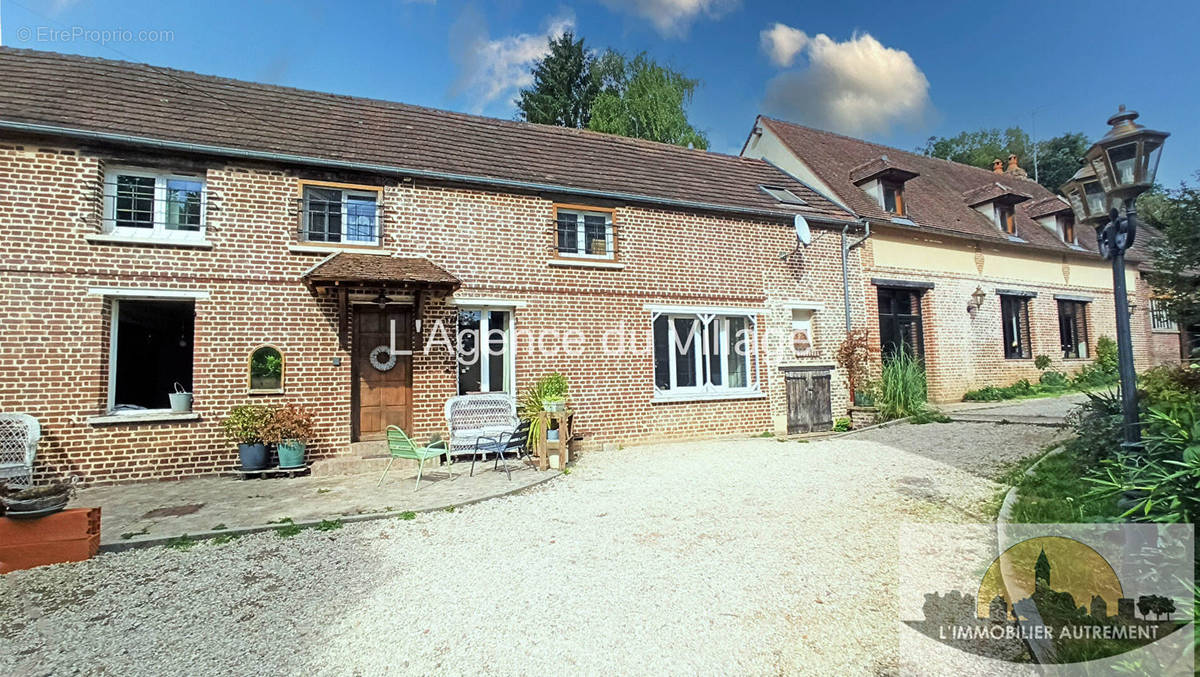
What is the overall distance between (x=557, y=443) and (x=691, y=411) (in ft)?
10.9

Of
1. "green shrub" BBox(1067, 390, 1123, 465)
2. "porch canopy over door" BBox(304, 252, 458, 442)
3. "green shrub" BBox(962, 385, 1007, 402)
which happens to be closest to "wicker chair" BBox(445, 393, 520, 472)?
"porch canopy over door" BBox(304, 252, 458, 442)

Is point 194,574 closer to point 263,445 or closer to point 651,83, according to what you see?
point 263,445

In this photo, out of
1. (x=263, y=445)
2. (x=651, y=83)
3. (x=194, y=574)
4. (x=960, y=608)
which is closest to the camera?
(x=960, y=608)

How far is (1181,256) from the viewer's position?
4.80 metres

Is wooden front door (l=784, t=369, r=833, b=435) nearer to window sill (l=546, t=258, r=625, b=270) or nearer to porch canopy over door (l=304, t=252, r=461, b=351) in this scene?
window sill (l=546, t=258, r=625, b=270)

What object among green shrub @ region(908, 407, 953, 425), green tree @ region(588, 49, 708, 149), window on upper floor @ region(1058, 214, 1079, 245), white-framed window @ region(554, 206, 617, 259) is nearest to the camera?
white-framed window @ region(554, 206, 617, 259)

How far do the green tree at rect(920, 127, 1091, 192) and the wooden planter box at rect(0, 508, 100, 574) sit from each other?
40634 millimetres

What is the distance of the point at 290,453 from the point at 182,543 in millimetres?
2669

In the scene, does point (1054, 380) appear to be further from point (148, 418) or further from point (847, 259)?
point (148, 418)

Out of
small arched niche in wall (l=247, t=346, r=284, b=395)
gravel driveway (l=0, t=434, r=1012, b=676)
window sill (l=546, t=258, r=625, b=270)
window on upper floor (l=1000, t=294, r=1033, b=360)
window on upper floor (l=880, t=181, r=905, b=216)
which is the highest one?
window on upper floor (l=880, t=181, r=905, b=216)

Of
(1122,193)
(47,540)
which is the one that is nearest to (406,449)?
(47,540)

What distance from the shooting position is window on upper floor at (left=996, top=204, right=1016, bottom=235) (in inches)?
627

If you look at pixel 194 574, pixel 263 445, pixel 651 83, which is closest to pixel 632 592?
pixel 194 574

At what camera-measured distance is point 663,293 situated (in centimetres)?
1017
